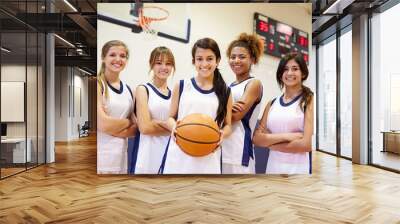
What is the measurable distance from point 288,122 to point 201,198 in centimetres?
224

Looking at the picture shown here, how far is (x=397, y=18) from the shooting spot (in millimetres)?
7055

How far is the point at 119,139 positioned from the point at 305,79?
3166 mm

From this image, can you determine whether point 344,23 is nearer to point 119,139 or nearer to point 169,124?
point 169,124

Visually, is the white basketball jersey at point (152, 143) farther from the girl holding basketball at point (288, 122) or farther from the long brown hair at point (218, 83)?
the girl holding basketball at point (288, 122)

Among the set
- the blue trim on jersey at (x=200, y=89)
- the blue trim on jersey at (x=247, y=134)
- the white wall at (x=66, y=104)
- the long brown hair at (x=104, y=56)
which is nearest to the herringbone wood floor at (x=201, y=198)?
the blue trim on jersey at (x=247, y=134)

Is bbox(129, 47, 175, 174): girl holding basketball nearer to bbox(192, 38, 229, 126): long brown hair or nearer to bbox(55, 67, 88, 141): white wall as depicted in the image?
bbox(192, 38, 229, 126): long brown hair

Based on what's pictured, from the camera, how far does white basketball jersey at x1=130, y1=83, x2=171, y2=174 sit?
20.5 ft

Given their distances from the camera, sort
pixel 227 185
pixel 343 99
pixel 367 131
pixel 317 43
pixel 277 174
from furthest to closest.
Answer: pixel 317 43 < pixel 343 99 < pixel 367 131 < pixel 277 174 < pixel 227 185

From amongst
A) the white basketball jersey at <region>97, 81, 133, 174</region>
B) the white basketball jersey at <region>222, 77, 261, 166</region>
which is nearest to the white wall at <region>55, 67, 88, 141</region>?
the white basketball jersey at <region>97, 81, 133, 174</region>

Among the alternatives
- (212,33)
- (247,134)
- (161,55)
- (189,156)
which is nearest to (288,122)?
(247,134)

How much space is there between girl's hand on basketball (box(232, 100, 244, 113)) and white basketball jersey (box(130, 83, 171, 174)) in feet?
3.38

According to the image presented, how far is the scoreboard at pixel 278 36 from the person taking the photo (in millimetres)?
6418

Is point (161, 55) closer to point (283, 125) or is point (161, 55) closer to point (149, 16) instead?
point (149, 16)

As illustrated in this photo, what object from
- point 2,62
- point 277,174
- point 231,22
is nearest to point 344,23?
point 231,22
